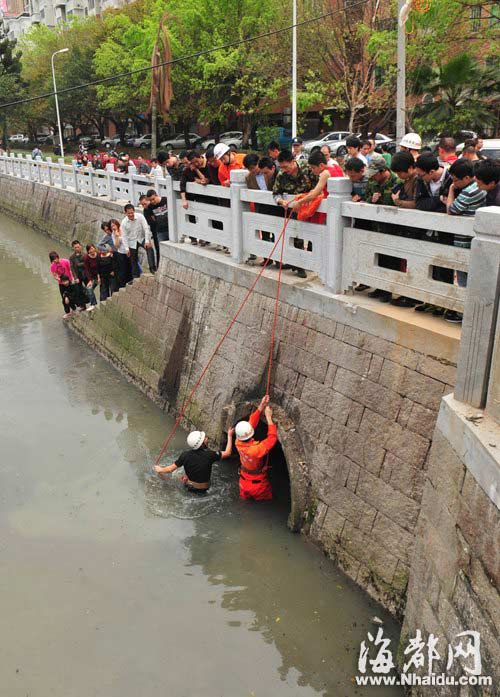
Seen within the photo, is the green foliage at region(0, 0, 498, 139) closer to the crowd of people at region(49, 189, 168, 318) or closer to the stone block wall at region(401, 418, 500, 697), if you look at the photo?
the crowd of people at region(49, 189, 168, 318)

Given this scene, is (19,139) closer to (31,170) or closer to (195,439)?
(31,170)

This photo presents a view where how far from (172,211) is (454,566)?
7.28 metres

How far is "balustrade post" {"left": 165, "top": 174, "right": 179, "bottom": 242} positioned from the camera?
9727 mm

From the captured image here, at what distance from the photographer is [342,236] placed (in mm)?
6410

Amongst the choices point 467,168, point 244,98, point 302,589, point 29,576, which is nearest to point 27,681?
point 29,576

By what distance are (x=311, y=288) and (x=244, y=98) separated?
1119 inches

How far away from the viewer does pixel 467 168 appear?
509 centimetres

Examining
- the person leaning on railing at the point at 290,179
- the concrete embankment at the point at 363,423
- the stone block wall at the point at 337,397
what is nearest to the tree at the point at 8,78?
the concrete embankment at the point at 363,423

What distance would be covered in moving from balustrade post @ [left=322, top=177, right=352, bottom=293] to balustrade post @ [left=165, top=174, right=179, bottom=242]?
3.89 metres

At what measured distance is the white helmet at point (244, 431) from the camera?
679cm

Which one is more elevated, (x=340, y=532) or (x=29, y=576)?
(x=340, y=532)

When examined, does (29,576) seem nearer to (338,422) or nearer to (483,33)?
(338,422)

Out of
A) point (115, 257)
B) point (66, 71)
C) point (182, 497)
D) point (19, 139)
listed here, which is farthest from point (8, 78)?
point (182, 497)

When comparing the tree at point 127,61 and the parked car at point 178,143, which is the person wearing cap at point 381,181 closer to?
the tree at point 127,61
